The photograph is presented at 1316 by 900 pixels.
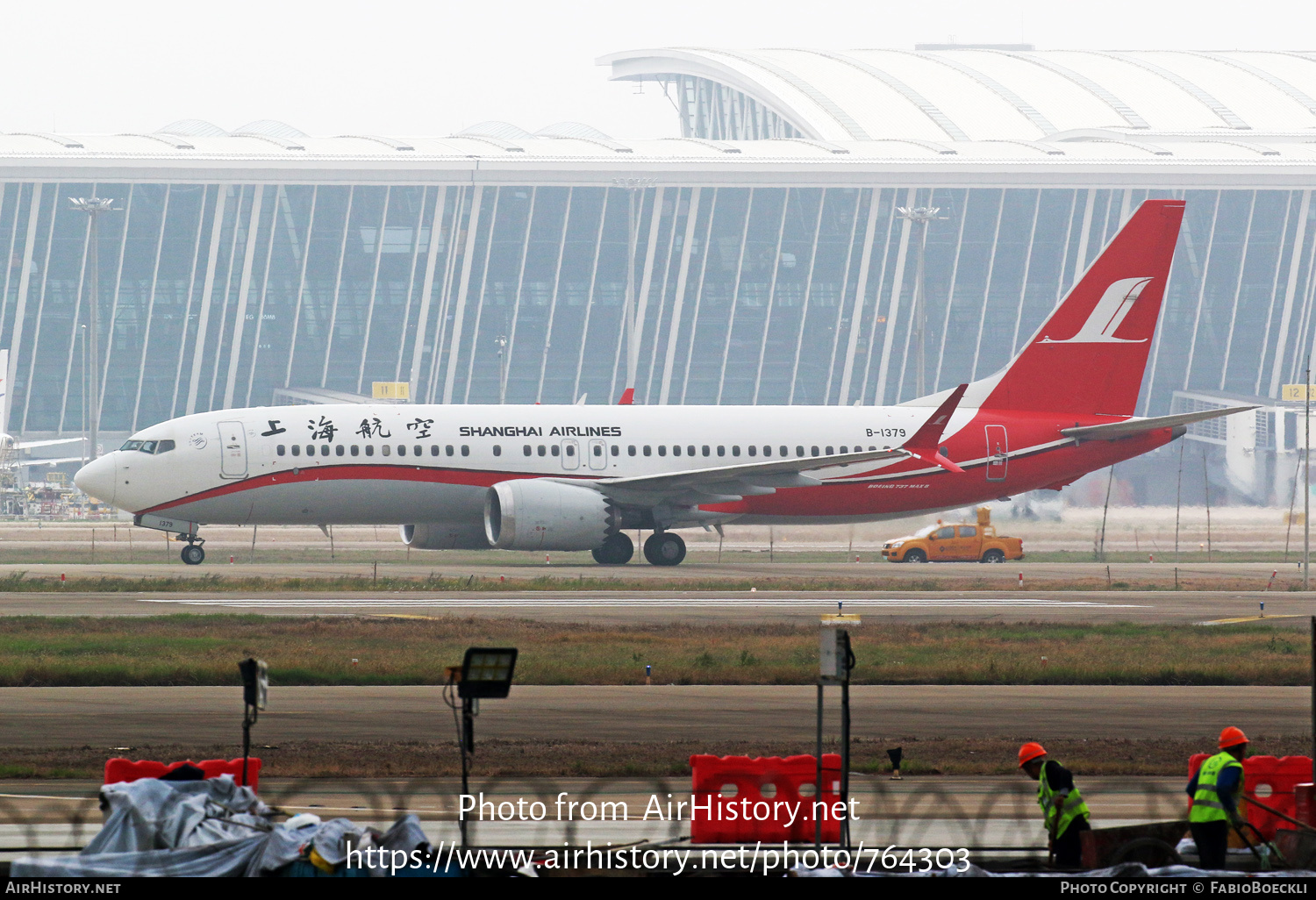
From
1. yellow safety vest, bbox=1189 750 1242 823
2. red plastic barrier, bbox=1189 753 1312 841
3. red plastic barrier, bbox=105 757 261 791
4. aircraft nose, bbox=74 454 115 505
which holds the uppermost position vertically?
yellow safety vest, bbox=1189 750 1242 823

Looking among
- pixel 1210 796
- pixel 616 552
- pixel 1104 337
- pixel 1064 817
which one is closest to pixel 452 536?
pixel 616 552

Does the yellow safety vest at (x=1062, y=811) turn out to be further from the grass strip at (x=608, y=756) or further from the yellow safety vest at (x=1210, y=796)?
the grass strip at (x=608, y=756)

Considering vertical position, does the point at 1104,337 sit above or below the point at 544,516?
above

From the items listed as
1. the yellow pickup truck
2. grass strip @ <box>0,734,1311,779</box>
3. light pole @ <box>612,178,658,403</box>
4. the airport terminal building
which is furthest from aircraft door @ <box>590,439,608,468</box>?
the airport terminal building

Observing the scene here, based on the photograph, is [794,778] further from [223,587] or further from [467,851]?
[223,587]

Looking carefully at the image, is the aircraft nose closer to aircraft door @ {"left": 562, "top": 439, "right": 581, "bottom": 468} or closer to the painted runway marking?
the painted runway marking

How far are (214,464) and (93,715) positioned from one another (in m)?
24.0

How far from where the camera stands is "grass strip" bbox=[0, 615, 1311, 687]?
2386 cm

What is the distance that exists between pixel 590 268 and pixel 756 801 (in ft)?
318

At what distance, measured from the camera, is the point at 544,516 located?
43312mm

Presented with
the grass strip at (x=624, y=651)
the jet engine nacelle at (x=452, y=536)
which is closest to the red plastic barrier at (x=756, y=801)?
the grass strip at (x=624, y=651)

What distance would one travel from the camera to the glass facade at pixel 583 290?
106m

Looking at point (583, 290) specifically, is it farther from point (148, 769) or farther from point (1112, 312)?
point (148, 769)

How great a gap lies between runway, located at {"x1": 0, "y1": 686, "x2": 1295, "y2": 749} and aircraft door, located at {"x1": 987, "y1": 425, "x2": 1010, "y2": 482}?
23.6 m
